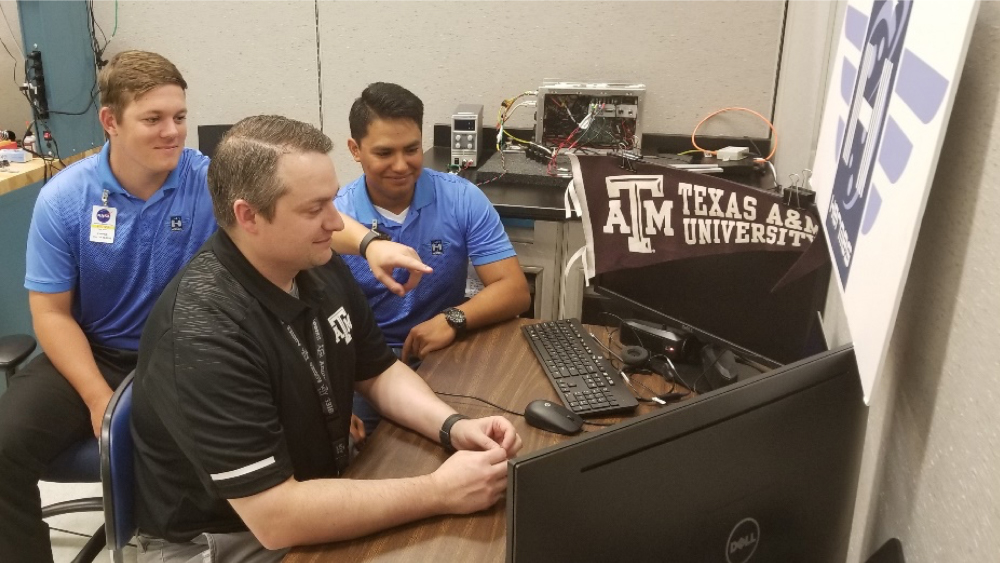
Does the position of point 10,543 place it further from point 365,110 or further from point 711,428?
point 711,428

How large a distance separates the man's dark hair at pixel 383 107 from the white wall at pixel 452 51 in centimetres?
111

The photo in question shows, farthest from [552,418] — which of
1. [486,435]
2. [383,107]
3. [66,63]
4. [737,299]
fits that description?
[66,63]

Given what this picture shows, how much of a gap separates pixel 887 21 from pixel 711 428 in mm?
582

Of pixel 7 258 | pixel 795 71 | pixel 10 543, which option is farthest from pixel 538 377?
pixel 7 258

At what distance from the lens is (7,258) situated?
2719 mm

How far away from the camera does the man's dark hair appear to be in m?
1.97

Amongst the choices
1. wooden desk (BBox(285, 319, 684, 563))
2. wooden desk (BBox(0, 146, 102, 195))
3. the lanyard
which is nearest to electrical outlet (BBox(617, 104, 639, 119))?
wooden desk (BBox(285, 319, 684, 563))

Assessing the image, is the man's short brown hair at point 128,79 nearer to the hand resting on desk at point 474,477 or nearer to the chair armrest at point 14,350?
the chair armrest at point 14,350

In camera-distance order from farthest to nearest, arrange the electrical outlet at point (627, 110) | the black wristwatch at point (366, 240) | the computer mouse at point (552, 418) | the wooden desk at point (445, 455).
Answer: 1. the electrical outlet at point (627, 110)
2. the black wristwatch at point (366, 240)
3. the computer mouse at point (552, 418)
4. the wooden desk at point (445, 455)

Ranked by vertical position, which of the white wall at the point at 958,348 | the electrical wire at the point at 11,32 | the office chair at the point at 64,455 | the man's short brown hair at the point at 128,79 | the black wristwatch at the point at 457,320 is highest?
the electrical wire at the point at 11,32

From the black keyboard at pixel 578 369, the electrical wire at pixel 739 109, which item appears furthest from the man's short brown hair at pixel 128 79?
the electrical wire at pixel 739 109

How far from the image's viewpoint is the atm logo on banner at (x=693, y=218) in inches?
49.9

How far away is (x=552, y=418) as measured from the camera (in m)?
1.37

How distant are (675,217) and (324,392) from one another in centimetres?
69
